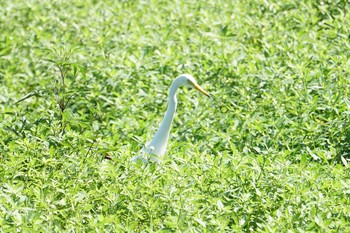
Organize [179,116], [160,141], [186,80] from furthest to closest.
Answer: [179,116]
[186,80]
[160,141]

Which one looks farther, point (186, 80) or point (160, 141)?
point (186, 80)

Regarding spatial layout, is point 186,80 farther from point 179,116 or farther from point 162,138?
point 162,138

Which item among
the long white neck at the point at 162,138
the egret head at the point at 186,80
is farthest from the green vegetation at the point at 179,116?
the egret head at the point at 186,80

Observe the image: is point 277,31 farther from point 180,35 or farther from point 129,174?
point 129,174

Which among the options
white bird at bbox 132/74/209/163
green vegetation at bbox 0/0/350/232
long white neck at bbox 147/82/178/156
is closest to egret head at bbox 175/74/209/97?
white bird at bbox 132/74/209/163

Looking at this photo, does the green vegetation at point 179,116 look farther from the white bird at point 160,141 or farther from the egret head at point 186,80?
the egret head at point 186,80

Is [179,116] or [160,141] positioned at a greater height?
[160,141]

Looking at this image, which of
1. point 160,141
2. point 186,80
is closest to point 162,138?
point 160,141

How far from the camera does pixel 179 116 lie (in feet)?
28.3

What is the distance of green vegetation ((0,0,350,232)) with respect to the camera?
20.4ft

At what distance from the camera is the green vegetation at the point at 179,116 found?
20.4 ft

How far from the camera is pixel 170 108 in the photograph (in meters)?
7.75

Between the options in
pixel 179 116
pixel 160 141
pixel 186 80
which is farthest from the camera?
pixel 179 116

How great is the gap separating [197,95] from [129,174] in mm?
2456
